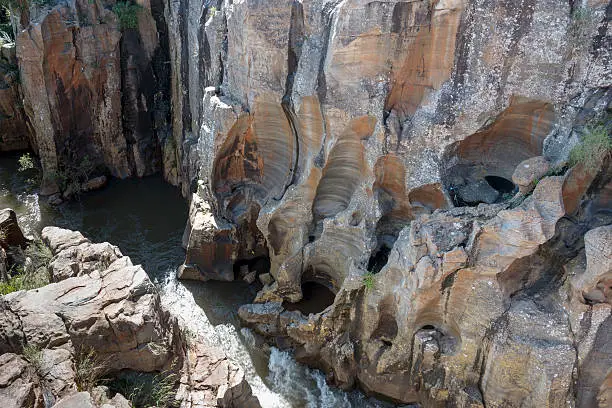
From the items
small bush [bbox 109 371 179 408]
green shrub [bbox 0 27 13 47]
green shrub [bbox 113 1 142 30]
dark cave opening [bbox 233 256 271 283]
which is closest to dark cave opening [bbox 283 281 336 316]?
dark cave opening [bbox 233 256 271 283]

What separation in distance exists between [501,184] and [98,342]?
29.2 feet

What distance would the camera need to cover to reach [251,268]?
16.3 metres

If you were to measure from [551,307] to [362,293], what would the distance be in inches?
163

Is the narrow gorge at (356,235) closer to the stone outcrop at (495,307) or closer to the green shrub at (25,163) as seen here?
the stone outcrop at (495,307)

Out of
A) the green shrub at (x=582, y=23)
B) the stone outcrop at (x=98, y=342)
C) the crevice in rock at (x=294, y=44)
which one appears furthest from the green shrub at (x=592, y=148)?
the stone outcrop at (x=98, y=342)

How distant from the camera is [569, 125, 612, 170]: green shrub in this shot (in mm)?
8648

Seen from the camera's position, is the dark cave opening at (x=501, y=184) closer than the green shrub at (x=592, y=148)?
No

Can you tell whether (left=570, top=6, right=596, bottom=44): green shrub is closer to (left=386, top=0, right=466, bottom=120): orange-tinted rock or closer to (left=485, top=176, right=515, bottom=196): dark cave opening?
(left=386, top=0, right=466, bottom=120): orange-tinted rock

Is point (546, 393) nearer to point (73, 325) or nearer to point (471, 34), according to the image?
point (471, 34)

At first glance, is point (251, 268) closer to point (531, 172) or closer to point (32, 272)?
point (32, 272)

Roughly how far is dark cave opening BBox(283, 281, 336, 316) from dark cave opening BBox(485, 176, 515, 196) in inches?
213

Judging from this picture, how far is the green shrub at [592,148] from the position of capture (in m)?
8.65

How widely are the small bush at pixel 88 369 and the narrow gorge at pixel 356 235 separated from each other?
5 cm

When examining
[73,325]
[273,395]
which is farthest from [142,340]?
[273,395]
